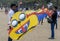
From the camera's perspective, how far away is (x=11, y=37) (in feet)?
39.1

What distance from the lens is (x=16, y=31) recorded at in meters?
11.9

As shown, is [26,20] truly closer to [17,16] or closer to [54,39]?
[17,16]

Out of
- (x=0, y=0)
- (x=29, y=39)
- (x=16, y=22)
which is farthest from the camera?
(x=0, y=0)

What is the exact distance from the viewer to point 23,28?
12.0m

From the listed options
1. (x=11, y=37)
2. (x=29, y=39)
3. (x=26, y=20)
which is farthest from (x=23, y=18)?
(x=29, y=39)

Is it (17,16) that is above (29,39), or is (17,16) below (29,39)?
above

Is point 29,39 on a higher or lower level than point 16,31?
lower

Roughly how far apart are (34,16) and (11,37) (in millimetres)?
1329

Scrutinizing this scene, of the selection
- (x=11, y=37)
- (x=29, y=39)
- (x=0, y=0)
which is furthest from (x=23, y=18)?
(x=0, y=0)

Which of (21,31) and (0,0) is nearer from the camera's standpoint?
(21,31)

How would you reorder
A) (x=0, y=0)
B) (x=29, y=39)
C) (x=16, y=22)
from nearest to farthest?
(x=16, y=22) → (x=29, y=39) → (x=0, y=0)

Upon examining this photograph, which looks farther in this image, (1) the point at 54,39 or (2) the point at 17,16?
(1) the point at 54,39

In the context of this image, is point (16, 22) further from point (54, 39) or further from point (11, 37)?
point (54, 39)

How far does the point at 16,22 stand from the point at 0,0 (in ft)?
273
